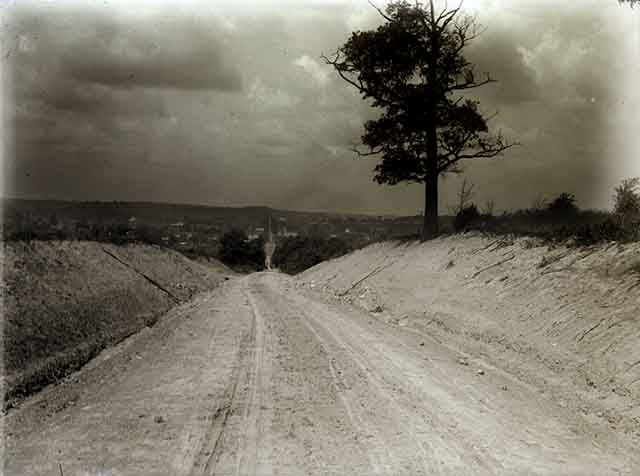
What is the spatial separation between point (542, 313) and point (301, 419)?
6.79m

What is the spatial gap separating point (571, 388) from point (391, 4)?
1981 centimetres

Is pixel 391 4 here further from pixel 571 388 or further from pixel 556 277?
pixel 571 388

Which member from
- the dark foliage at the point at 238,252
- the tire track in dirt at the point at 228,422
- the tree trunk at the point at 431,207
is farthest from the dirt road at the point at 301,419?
the dark foliage at the point at 238,252

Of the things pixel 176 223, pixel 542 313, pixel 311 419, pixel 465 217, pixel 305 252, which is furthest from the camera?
pixel 176 223

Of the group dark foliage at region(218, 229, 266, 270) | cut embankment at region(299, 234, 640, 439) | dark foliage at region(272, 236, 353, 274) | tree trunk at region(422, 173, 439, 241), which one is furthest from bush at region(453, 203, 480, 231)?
dark foliage at region(218, 229, 266, 270)

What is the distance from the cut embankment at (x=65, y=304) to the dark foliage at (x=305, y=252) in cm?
2520

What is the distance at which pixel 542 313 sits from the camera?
1127 cm

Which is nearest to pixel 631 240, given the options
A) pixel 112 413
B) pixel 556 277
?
pixel 556 277

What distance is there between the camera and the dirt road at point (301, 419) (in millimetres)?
5406

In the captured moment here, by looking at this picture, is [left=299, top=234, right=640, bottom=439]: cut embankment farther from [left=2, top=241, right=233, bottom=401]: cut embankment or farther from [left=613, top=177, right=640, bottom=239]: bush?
[left=2, top=241, right=233, bottom=401]: cut embankment

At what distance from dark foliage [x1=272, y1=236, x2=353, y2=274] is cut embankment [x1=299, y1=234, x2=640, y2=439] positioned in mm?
27812

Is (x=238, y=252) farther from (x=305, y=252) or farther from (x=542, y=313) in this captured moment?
(x=542, y=313)

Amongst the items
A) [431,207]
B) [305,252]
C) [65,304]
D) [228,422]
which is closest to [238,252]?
[305,252]

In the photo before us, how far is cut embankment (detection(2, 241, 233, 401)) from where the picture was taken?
1180cm
